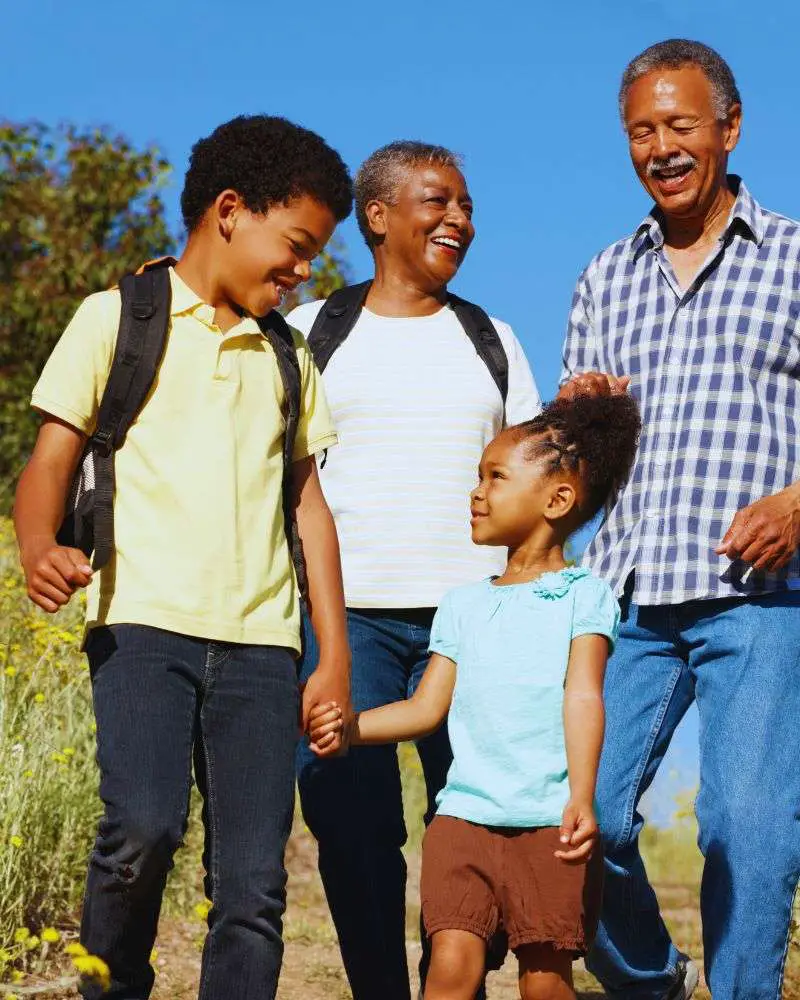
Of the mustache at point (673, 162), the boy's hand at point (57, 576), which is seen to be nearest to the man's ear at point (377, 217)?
the mustache at point (673, 162)

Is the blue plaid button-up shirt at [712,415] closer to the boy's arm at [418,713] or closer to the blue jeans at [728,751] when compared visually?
the blue jeans at [728,751]

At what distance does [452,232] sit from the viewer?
4742 millimetres

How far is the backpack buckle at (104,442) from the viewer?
3.39 m

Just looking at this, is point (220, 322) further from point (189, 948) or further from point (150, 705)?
point (189, 948)

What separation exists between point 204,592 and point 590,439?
3.55 ft

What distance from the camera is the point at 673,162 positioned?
428cm

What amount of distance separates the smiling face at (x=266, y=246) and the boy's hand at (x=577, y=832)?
1305 millimetres

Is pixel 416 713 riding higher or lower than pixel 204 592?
lower

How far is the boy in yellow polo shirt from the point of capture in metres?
3.25

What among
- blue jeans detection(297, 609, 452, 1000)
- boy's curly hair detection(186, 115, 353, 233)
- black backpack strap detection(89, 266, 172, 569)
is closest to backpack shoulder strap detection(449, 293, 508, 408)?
blue jeans detection(297, 609, 452, 1000)

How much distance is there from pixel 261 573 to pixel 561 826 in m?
0.84

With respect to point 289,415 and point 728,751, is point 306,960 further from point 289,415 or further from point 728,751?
point 289,415

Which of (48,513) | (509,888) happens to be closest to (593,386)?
(509,888)

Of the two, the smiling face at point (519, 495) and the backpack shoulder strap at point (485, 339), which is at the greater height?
the backpack shoulder strap at point (485, 339)
